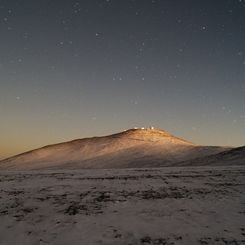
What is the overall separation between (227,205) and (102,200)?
452 cm

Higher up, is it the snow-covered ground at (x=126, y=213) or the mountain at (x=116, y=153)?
the mountain at (x=116, y=153)

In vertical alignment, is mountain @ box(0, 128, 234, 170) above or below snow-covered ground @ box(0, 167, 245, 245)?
above

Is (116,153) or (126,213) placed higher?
(116,153)

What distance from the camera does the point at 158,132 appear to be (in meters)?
75.8

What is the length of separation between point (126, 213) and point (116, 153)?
1798 inches

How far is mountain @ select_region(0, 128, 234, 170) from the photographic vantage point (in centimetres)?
4466

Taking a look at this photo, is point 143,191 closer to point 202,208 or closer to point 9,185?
point 202,208

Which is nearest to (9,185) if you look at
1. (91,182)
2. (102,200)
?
(91,182)

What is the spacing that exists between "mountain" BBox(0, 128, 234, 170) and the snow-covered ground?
84.5 feet

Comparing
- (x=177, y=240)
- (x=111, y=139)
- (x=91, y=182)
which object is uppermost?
(x=111, y=139)

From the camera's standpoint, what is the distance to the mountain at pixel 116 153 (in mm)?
44656

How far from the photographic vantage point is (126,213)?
9344 millimetres

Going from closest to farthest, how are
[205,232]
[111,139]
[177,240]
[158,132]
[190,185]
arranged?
[177,240]
[205,232]
[190,185]
[111,139]
[158,132]

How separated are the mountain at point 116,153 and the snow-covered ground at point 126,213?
25.7 m
